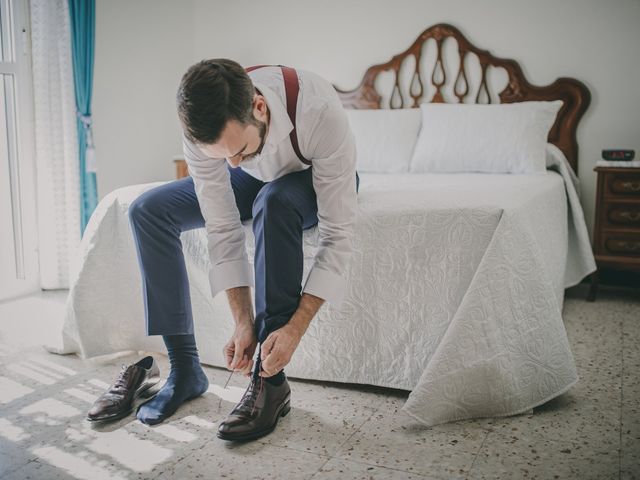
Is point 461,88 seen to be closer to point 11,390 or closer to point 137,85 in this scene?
point 137,85

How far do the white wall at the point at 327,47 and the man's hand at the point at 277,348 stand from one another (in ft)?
7.70

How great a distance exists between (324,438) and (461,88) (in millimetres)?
2410

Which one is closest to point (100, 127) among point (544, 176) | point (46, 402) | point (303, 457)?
point (46, 402)

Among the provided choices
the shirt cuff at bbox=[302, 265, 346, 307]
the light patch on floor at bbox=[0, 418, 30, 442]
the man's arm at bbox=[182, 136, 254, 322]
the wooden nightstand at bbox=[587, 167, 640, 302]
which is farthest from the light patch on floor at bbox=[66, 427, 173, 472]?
the wooden nightstand at bbox=[587, 167, 640, 302]

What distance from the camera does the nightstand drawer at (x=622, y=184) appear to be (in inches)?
108

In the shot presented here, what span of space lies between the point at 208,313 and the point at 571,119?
7.12 feet

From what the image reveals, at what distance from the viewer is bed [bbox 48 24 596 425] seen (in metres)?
1.56

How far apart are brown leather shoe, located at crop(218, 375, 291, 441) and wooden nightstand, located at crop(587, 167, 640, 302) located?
1868mm

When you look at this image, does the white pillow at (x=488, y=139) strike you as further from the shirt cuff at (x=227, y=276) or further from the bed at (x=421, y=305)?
the shirt cuff at (x=227, y=276)

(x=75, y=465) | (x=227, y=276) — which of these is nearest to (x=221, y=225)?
(x=227, y=276)

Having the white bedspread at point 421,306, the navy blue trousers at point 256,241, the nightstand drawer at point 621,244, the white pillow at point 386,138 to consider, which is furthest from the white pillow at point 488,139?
the navy blue trousers at point 256,241

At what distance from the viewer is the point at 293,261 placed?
4.84 feet

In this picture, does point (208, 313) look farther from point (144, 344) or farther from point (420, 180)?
point (420, 180)

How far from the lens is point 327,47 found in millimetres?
3770
